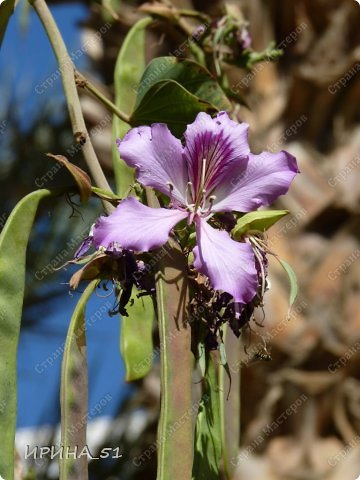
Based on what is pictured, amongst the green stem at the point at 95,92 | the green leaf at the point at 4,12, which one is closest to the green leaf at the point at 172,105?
the green stem at the point at 95,92

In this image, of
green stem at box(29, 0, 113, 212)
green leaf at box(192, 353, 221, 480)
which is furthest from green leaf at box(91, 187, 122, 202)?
green leaf at box(192, 353, 221, 480)

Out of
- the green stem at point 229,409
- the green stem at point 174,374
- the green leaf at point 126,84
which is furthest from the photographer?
the green leaf at point 126,84

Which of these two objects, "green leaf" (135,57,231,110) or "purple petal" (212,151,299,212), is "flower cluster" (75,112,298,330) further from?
"green leaf" (135,57,231,110)

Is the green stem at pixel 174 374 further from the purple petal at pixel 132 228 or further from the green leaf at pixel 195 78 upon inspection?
the green leaf at pixel 195 78

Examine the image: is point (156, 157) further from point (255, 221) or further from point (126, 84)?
point (126, 84)

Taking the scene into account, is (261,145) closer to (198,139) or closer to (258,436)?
(258,436)

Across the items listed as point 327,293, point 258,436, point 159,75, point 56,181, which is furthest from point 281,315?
point 159,75
